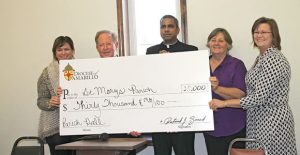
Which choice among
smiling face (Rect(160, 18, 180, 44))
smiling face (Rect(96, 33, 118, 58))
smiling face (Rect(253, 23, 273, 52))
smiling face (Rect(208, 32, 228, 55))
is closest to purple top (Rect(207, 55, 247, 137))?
smiling face (Rect(208, 32, 228, 55))

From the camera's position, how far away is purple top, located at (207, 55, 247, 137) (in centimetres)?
242

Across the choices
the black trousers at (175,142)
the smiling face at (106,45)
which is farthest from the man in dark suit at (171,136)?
the smiling face at (106,45)

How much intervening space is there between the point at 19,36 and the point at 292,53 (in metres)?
2.59

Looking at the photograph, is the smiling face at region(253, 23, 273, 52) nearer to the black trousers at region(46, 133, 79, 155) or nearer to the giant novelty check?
the giant novelty check

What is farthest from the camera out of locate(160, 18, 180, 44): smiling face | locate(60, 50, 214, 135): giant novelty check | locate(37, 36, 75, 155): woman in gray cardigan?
locate(160, 18, 180, 44): smiling face

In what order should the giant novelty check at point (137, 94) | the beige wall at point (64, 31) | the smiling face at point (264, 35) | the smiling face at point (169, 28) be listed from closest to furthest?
the smiling face at point (264, 35) < the giant novelty check at point (137, 94) < the smiling face at point (169, 28) < the beige wall at point (64, 31)

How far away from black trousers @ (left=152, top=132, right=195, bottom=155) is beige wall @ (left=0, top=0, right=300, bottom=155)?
22.1 inches

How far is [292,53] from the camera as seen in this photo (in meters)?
2.87

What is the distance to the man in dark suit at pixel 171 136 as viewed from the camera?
2.51 meters

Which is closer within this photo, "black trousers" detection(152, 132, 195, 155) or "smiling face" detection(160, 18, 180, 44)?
"black trousers" detection(152, 132, 195, 155)

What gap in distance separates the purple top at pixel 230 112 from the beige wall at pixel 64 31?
21.4 inches

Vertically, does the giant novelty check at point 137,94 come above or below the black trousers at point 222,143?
above

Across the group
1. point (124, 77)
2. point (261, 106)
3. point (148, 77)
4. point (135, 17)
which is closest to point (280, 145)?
point (261, 106)

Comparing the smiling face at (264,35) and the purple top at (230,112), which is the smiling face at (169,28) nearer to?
the purple top at (230,112)
